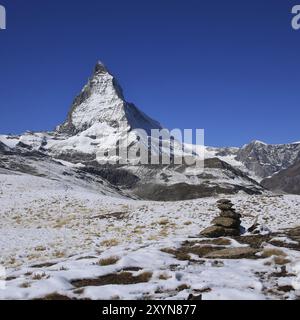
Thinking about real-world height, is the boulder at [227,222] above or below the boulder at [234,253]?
above

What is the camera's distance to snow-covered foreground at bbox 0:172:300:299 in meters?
14.9

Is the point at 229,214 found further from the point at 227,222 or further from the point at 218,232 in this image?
the point at 218,232

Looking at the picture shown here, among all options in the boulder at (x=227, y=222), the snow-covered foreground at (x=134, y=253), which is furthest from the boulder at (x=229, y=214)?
the snow-covered foreground at (x=134, y=253)

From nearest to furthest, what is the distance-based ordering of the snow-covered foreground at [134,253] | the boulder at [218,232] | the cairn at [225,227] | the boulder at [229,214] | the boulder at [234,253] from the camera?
the snow-covered foreground at [134,253] < the boulder at [234,253] < the boulder at [218,232] < the cairn at [225,227] < the boulder at [229,214]

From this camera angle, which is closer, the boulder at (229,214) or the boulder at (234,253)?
the boulder at (234,253)

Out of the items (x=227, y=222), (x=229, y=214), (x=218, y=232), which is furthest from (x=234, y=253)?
(x=229, y=214)

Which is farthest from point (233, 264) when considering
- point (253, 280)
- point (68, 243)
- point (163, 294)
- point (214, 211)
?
point (214, 211)

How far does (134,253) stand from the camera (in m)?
21.2

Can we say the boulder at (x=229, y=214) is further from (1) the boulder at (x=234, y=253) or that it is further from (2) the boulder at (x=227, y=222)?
(1) the boulder at (x=234, y=253)

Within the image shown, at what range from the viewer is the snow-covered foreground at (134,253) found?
1491 cm

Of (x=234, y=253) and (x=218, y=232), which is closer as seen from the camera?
(x=234, y=253)

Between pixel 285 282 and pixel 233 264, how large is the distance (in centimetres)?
346
